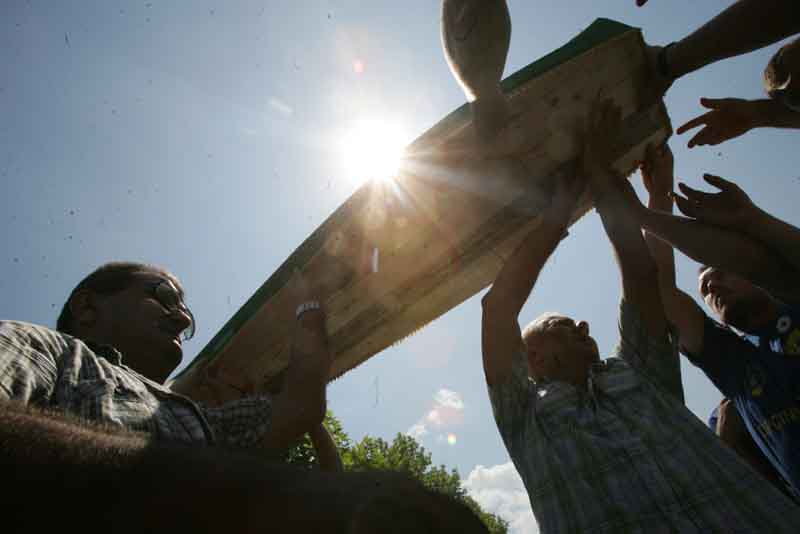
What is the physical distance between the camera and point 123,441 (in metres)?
0.54

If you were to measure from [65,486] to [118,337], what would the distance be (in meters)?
1.80

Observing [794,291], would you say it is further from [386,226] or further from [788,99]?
[386,226]

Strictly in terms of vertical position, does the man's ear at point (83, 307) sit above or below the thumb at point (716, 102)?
below

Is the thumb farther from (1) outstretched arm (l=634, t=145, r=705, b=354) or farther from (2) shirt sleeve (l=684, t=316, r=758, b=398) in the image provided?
(2) shirt sleeve (l=684, t=316, r=758, b=398)

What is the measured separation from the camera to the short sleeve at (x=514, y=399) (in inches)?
83.0

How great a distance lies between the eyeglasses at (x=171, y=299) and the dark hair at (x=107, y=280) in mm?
101

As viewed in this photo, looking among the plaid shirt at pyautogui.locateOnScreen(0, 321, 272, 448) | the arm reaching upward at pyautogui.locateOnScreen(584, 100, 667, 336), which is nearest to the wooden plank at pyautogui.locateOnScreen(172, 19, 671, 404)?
the arm reaching upward at pyautogui.locateOnScreen(584, 100, 667, 336)

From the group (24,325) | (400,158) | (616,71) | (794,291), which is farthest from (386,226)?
(794,291)

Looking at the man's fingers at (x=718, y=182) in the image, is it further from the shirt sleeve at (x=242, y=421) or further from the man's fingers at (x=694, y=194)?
the shirt sleeve at (x=242, y=421)

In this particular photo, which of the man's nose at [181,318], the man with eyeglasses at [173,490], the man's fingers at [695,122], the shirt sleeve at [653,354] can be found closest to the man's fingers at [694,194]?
the man's fingers at [695,122]

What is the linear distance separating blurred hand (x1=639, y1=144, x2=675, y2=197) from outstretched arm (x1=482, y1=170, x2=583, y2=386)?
493 millimetres

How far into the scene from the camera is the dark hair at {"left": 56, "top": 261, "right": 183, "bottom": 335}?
84.4 inches

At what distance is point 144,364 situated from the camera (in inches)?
80.6

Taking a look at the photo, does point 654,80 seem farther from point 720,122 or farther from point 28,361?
point 28,361
